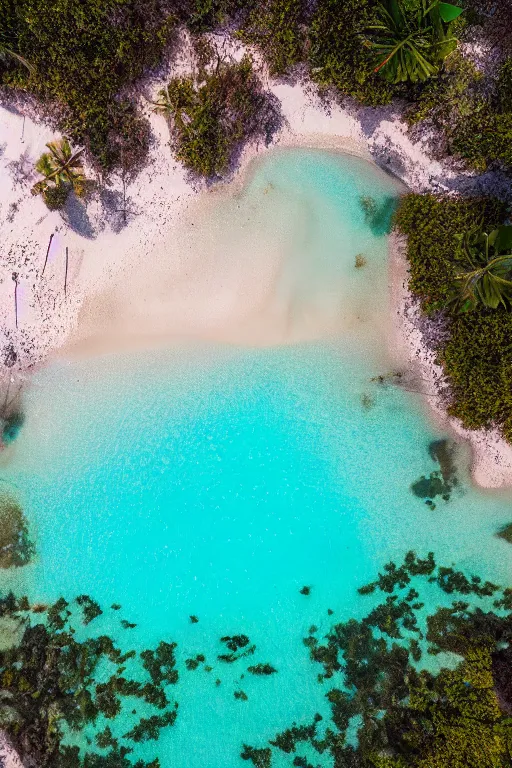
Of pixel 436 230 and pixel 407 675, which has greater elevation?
pixel 436 230

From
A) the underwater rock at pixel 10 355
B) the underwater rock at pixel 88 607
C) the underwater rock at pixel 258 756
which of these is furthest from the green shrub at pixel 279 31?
the underwater rock at pixel 258 756

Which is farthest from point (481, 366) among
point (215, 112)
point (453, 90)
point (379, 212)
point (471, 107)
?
point (215, 112)

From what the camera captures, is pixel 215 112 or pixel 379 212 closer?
pixel 215 112

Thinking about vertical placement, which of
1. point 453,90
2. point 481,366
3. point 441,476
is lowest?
point 441,476

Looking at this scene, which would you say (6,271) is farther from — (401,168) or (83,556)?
(401,168)

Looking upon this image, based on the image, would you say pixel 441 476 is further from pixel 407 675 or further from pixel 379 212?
pixel 379 212

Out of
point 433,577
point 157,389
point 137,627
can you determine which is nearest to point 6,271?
point 157,389

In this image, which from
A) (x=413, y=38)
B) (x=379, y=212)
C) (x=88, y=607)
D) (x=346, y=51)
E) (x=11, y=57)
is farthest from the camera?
(x=88, y=607)
